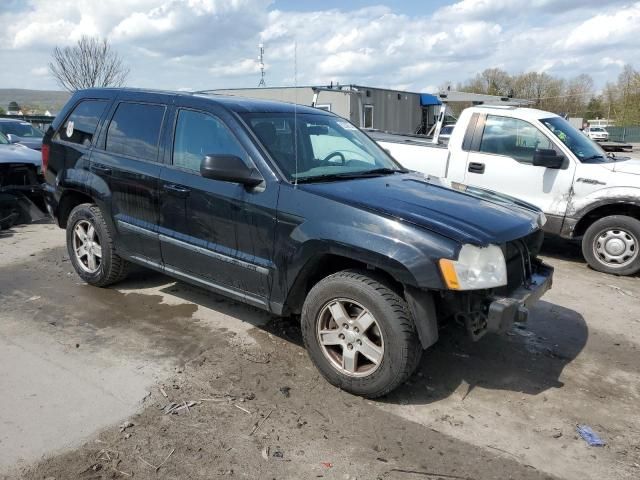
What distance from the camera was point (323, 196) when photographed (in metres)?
3.53

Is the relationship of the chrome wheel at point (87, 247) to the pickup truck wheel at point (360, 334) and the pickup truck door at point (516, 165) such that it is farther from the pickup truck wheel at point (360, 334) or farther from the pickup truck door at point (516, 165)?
the pickup truck door at point (516, 165)

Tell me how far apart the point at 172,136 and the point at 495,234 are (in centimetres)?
265

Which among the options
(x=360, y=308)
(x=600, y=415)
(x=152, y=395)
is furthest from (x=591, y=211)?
(x=152, y=395)

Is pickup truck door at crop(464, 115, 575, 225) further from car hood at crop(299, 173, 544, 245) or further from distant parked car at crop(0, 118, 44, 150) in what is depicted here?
distant parked car at crop(0, 118, 44, 150)

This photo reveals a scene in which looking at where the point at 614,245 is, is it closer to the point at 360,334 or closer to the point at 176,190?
the point at 360,334

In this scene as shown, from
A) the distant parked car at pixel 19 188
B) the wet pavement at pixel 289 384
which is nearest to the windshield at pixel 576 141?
the wet pavement at pixel 289 384

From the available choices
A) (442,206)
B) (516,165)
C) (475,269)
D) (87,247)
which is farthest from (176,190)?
(516,165)

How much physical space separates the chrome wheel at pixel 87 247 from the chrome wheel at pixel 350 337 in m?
2.74

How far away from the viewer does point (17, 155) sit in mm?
8133

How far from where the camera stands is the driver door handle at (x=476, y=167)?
714 cm

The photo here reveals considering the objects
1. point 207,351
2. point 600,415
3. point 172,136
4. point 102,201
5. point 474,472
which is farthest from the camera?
point 102,201

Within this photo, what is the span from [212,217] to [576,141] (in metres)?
5.13

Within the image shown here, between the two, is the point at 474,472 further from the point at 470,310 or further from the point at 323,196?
the point at 323,196

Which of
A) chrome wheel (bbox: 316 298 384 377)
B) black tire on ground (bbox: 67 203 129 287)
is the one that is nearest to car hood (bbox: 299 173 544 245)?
chrome wheel (bbox: 316 298 384 377)
